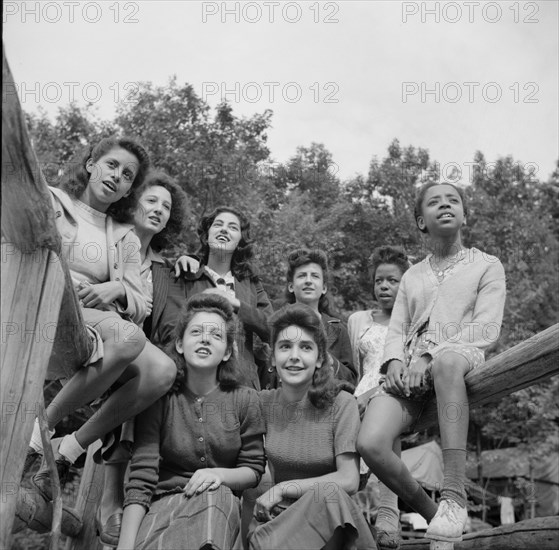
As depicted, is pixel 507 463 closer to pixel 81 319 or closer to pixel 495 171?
A: pixel 495 171

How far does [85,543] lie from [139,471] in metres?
1.50

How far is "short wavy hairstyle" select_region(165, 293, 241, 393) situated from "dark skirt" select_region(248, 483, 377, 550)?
2.35 feet

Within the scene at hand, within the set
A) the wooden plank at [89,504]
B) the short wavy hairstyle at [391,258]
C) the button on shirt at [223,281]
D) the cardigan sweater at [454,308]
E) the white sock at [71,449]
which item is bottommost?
the wooden plank at [89,504]

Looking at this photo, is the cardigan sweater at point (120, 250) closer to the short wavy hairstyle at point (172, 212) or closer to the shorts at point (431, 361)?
the short wavy hairstyle at point (172, 212)

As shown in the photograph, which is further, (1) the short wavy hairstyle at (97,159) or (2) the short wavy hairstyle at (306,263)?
(2) the short wavy hairstyle at (306,263)

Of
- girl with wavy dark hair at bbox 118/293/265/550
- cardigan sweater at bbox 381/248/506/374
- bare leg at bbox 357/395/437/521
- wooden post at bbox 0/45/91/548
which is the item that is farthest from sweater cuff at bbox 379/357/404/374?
wooden post at bbox 0/45/91/548

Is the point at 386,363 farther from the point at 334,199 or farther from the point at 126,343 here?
the point at 334,199

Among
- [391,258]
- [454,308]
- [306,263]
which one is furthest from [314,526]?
[391,258]

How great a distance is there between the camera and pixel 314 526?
108 inches

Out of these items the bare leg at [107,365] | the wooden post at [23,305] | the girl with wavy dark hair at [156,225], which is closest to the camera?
the wooden post at [23,305]

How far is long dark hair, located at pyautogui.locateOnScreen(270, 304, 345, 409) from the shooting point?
3324 mm

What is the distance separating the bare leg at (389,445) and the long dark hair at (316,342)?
0.20 meters

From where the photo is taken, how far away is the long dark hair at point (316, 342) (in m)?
3.32

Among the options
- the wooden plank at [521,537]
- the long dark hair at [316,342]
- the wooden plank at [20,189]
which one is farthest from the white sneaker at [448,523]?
the wooden plank at [20,189]
